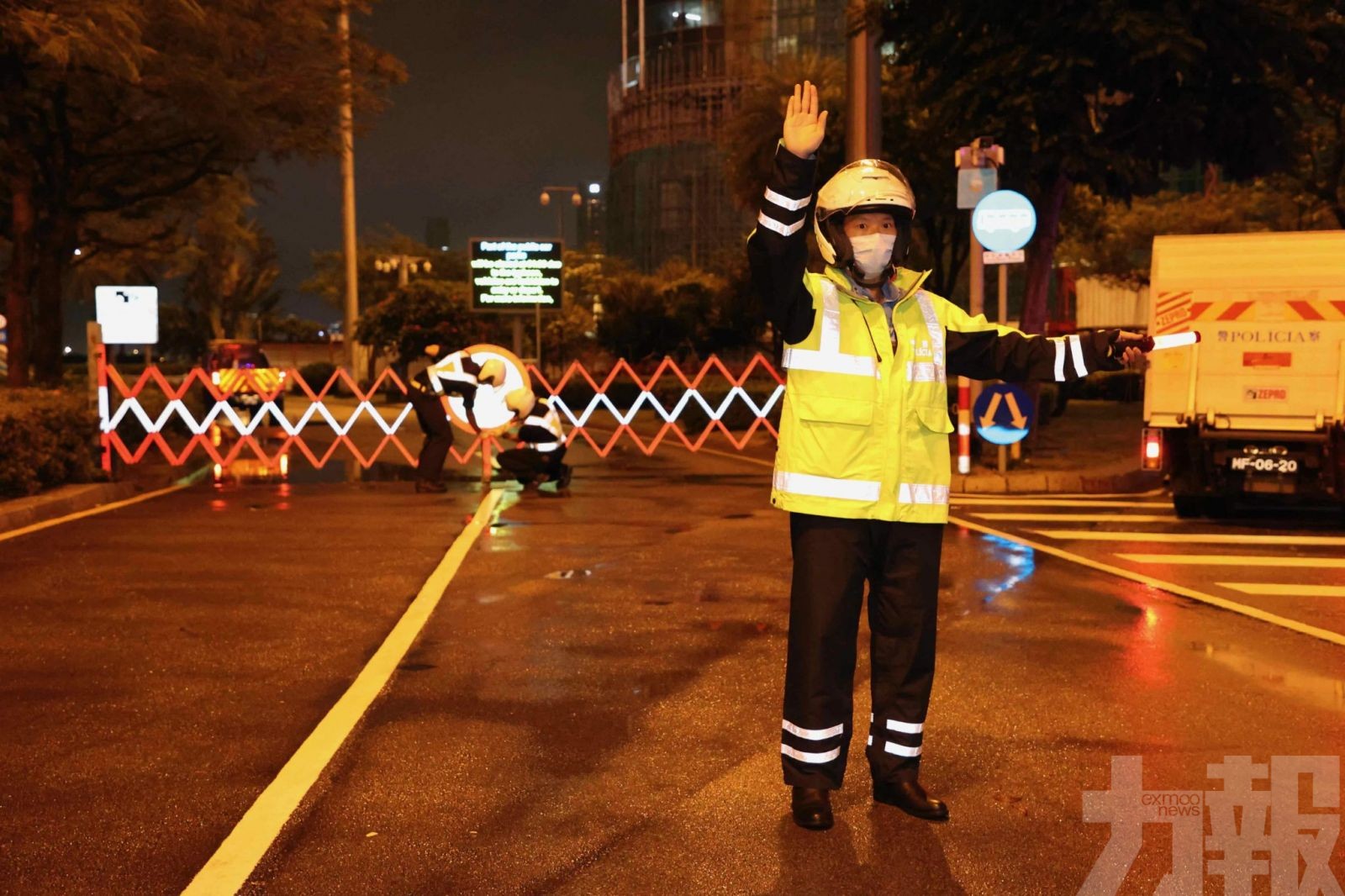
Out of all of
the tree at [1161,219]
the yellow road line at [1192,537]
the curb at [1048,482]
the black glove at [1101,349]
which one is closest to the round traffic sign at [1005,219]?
the curb at [1048,482]

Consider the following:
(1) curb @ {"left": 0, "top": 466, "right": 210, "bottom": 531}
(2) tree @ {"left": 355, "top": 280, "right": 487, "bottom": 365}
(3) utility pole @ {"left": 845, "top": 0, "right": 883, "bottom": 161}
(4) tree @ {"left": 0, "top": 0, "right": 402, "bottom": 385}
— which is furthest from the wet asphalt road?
(2) tree @ {"left": 355, "top": 280, "right": 487, "bottom": 365}

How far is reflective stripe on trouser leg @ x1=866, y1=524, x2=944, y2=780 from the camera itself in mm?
4898

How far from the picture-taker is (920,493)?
4.86 meters

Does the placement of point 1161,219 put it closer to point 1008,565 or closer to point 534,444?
point 534,444

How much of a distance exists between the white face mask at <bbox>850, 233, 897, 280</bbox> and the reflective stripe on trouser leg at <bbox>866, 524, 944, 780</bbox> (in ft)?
2.80

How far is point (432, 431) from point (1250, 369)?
8.23 metres

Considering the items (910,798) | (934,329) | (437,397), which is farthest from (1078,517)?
(910,798)

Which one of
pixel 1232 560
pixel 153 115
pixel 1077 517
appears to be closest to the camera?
pixel 1232 560

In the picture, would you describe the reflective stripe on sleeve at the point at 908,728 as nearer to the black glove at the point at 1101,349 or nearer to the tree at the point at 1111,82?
the black glove at the point at 1101,349

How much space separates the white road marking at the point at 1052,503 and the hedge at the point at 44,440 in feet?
29.1

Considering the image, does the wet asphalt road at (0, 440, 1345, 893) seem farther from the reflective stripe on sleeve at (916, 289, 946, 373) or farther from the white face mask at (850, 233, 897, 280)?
the white face mask at (850, 233, 897, 280)

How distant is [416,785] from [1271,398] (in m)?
9.99

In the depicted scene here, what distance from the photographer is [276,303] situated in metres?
82.2

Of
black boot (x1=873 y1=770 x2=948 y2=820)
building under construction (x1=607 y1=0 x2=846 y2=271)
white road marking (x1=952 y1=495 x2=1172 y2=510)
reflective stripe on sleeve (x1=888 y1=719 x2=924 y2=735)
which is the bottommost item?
white road marking (x1=952 y1=495 x2=1172 y2=510)
